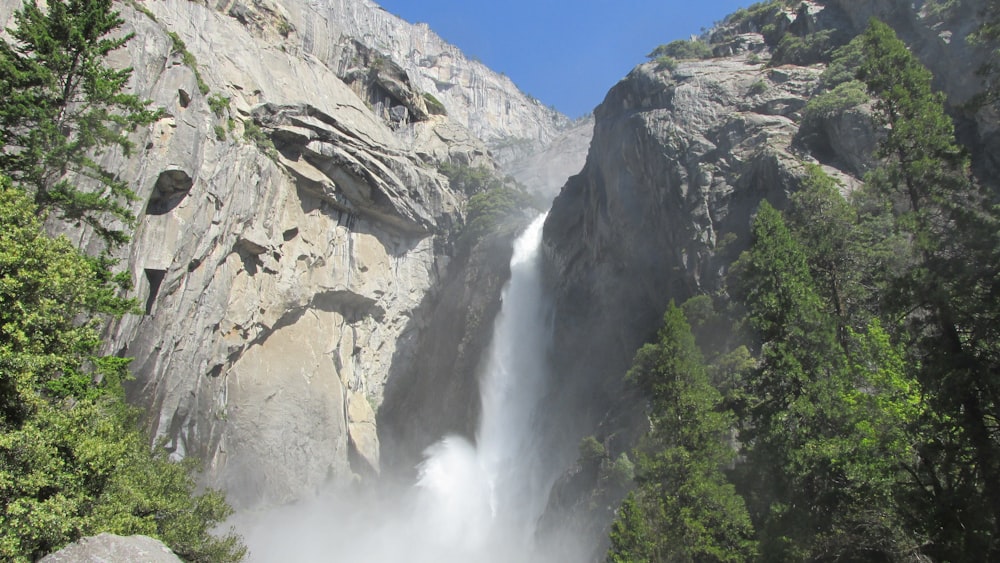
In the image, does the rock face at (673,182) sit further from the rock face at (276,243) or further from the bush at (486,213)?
the rock face at (276,243)

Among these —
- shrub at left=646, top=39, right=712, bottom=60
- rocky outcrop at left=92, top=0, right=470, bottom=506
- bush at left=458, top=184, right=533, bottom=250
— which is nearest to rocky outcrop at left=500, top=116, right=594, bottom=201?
bush at left=458, top=184, right=533, bottom=250

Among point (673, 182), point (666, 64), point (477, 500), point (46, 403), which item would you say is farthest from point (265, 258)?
point (666, 64)

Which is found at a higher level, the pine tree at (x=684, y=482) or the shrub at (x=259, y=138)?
the shrub at (x=259, y=138)

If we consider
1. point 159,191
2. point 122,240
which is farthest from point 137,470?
point 159,191

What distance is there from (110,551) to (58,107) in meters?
11.7

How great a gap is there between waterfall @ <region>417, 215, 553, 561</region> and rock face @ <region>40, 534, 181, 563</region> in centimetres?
3007

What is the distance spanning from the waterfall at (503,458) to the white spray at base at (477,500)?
79 millimetres

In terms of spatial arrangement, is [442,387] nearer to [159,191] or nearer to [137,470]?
[159,191]

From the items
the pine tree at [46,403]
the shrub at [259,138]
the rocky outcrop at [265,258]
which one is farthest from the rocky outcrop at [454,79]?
the pine tree at [46,403]

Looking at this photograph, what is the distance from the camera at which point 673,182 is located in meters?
39.6

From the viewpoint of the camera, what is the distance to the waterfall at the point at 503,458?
41.2m

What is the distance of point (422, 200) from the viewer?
52406mm

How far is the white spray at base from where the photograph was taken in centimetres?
3812

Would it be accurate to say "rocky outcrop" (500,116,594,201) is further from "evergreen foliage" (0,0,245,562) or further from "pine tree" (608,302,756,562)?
"evergreen foliage" (0,0,245,562)
